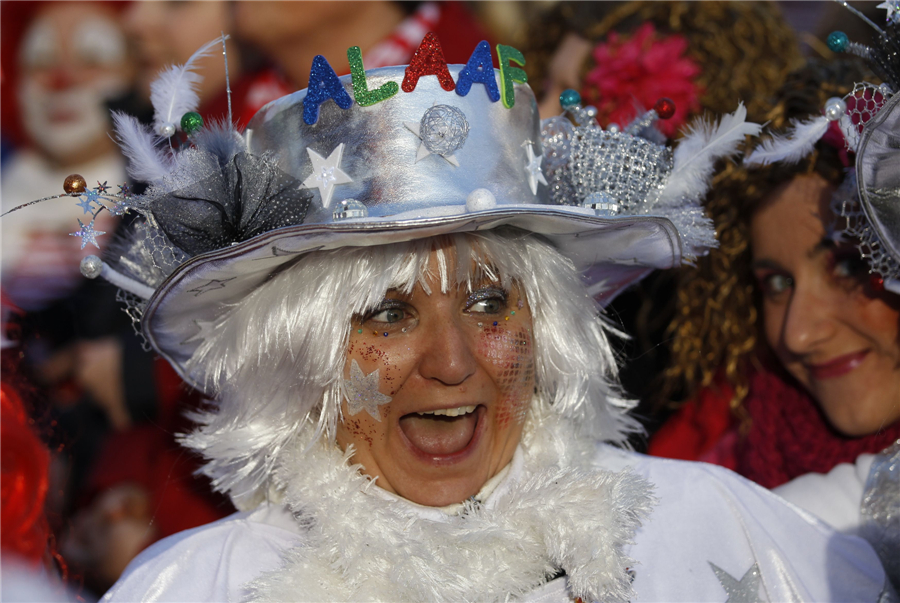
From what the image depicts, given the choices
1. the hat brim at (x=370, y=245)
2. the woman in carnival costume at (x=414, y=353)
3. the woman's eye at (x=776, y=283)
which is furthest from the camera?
the woman's eye at (x=776, y=283)

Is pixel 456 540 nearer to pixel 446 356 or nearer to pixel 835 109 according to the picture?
pixel 446 356

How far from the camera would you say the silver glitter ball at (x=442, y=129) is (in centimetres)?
198

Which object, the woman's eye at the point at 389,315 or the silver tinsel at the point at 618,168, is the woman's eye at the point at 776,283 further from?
the woman's eye at the point at 389,315

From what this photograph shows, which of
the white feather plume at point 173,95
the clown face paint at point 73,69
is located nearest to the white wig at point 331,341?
the white feather plume at point 173,95

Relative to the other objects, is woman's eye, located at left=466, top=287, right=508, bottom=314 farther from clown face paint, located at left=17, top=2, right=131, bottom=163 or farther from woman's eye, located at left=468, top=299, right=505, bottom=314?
clown face paint, located at left=17, top=2, right=131, bottom=163

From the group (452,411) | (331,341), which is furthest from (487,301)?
(331,341)

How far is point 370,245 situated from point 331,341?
25 centimetres

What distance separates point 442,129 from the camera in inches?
78.0

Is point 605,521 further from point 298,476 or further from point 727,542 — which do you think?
point 298,476

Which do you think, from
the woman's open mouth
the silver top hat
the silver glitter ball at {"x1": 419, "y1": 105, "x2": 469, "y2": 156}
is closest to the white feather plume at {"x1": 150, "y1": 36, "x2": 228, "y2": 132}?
the silver top hat

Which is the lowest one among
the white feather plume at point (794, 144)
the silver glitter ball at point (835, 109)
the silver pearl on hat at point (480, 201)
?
the white feather plume at point (794, 144)

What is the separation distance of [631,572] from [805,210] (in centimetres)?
124

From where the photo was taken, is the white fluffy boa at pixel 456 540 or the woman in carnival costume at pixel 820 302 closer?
the white fluffy boa at pixel 456 540

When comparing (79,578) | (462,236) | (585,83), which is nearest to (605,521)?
(462,236)
